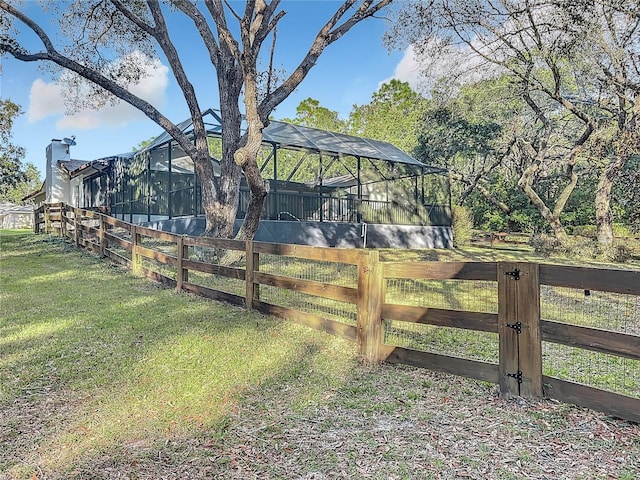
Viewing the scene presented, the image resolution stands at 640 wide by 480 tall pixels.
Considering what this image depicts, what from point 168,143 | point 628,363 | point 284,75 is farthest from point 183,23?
point 628,363

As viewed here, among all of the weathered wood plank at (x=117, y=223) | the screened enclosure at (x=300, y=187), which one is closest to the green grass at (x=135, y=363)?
the weathered wood plank at (x=117, y=223)

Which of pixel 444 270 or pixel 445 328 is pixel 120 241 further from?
pixel 444 270

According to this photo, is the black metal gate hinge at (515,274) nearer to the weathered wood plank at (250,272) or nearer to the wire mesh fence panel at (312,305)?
the wire mesh fence panel at (312,305)

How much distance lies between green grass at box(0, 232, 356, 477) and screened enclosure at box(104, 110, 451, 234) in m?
7.48

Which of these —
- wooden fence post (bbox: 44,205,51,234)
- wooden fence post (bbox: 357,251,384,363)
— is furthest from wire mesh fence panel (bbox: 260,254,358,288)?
wooden fence post (bbox: 44,205,51,234)

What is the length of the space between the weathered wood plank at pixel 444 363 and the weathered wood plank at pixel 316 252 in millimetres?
893

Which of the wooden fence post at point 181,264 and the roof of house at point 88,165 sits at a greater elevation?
the roof of house at point 88,165

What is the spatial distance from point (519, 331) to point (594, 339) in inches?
17.9

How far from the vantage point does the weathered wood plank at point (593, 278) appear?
2.51m

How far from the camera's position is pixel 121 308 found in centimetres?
548

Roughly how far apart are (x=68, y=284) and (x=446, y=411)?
21.6 feet

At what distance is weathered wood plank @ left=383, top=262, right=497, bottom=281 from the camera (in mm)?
3168

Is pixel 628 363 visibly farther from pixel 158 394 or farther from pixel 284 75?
pixel 284 75

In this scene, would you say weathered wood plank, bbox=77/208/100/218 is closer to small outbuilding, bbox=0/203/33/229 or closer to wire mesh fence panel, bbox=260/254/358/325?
wire mesh fence panel, bbox=260/254/358/325
